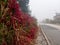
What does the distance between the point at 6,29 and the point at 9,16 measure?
362 millimetres

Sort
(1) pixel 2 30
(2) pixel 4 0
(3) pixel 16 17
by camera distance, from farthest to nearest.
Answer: (3) pixel 16 17 < (2) pixel 4 0 < (1) pixel 2 30

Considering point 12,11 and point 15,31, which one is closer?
point 15,31

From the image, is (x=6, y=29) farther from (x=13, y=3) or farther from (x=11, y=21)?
(x=13, y=3)

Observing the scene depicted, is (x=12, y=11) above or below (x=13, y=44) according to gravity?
above

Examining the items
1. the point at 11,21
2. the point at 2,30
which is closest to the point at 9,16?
the point at 11,21

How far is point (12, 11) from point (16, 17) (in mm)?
214

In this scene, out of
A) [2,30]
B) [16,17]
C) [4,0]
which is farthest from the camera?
[16,17]

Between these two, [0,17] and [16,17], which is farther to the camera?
[16,17]

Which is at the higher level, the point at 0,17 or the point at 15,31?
the point at 0,17

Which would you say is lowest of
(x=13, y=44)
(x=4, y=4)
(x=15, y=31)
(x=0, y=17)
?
(x=13, y=44)

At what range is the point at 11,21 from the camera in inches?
208

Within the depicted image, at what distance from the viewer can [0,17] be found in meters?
5.08

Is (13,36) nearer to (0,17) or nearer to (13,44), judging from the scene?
(13,44)

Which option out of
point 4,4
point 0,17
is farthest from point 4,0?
point 0,17
